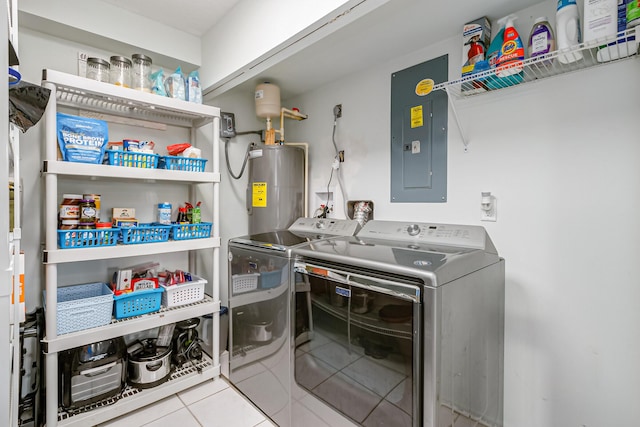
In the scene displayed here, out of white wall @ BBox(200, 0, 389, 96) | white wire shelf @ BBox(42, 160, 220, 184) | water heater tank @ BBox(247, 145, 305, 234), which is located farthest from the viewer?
water heater tank @ BBox(247, 145, 305, 234)

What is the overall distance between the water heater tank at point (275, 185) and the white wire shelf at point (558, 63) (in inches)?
50.0

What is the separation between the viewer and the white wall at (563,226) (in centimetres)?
122

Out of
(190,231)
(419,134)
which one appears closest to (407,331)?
(419,134)

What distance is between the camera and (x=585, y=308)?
1312 millimetres

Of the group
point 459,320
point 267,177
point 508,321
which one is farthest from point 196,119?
point 508,321

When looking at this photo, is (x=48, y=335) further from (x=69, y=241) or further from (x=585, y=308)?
(x=585, y=308)

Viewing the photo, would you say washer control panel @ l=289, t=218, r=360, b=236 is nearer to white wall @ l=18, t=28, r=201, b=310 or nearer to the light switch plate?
the light switch plate

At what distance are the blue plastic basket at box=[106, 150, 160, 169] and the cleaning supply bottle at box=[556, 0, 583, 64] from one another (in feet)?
6.88

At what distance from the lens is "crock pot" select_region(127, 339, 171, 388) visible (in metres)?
1.84

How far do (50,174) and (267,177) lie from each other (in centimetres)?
126

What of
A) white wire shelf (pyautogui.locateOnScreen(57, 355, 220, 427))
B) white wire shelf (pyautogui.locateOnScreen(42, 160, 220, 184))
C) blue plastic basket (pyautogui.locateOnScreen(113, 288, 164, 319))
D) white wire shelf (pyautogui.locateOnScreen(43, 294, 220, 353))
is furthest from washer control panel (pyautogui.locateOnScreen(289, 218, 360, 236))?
white wire shelf (pyautogui.locateOnScreen(57, 355, 220, 427))

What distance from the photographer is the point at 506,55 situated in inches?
53.1

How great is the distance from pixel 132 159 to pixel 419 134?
5.64 ft

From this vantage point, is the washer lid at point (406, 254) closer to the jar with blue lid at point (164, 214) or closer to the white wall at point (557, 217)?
the white wall at point (557, 217)
